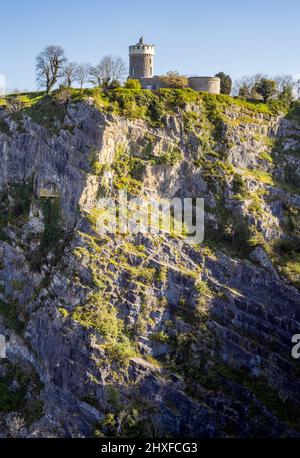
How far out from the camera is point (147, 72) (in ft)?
207

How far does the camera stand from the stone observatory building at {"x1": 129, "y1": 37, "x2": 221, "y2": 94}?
5966 centimetres

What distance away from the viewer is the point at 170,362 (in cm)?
4584

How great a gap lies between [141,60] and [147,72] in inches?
59.2

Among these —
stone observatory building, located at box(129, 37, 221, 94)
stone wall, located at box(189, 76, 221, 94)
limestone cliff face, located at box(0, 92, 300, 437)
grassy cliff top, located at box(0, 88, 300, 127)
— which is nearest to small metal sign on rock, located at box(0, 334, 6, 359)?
limestone cliff face, located at box(0, 92, 300, 437)

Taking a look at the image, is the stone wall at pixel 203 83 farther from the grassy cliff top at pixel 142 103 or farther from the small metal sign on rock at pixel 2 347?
the small metal sign on rock at pixel 2 347

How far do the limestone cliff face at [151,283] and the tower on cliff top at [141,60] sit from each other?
10297 millimetres

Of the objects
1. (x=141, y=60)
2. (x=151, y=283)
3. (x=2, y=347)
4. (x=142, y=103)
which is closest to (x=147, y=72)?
(x=141, y=60)

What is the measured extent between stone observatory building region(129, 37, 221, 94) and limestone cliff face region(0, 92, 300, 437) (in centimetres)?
399

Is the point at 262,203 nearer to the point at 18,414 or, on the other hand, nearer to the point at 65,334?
the point at 65,334

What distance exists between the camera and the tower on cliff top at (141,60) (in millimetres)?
62688

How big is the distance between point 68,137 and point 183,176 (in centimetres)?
1170

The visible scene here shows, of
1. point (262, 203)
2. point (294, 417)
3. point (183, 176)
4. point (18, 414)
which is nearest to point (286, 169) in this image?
point (262, 203)

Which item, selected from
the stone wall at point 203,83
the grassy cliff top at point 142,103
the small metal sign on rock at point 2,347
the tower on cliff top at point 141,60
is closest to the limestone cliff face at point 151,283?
the grassy cliff top at point 142,103

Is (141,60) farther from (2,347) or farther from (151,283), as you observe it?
(2,347)
